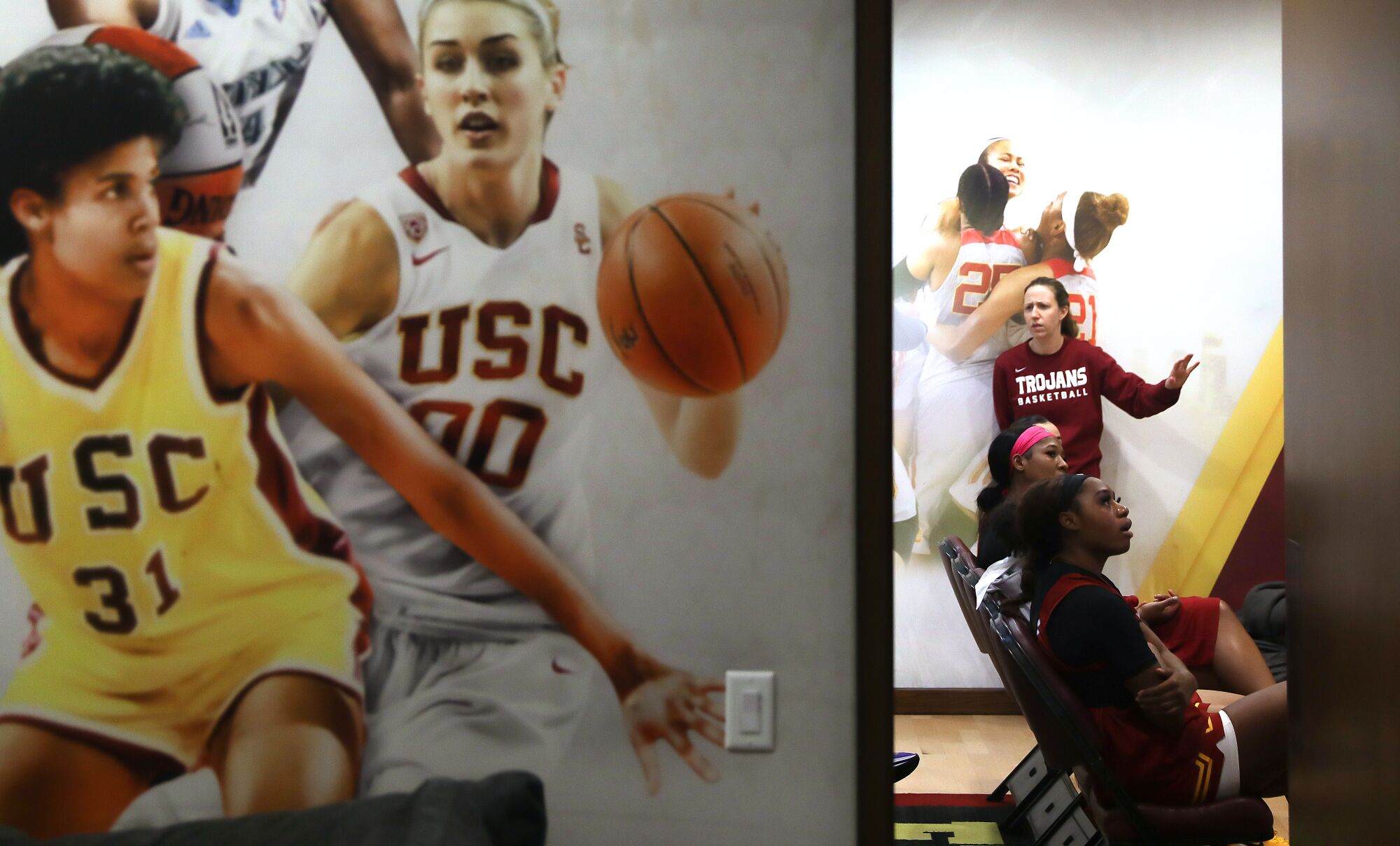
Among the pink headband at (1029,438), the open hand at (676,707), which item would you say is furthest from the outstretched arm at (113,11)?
the pink headband at (1029,438)

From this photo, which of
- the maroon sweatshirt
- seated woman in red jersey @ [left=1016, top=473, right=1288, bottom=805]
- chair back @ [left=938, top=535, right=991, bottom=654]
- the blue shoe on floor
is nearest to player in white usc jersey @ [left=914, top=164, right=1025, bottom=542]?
the maroon sweatshirt

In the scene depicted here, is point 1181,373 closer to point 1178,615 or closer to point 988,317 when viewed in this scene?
point 988,317

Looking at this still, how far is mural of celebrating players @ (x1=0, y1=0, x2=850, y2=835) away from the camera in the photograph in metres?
1.35

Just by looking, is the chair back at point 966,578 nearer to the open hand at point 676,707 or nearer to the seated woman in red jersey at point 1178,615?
the seated woman in red jersey at point 1178,615

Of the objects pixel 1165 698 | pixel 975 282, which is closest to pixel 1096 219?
pixel 975 282

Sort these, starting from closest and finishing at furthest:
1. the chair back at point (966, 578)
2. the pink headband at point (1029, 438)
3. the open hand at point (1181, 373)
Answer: the chair back at point (966, 578) → the pink headband at point (1029, 438) → the open hand at point (1181, 373)

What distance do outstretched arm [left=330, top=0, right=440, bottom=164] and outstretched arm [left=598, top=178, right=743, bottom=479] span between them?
0.25 metres

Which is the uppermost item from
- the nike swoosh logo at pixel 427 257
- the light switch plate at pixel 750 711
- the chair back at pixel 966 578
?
the nike swoosh logo at pixel 427 257

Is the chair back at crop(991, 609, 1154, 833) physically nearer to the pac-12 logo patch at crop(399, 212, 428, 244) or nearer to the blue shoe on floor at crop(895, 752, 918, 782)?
the blue shoe on floor at crop(895, 752, 918, 782)

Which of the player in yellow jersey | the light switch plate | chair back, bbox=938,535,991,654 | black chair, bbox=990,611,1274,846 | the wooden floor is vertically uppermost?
the player in yellow jersey

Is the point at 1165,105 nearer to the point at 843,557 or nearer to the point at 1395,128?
the point at 1395,128

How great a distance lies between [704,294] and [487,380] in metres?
0.32

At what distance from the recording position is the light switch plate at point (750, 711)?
1.34m

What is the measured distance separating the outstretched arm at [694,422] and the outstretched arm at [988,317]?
9.35 feet
